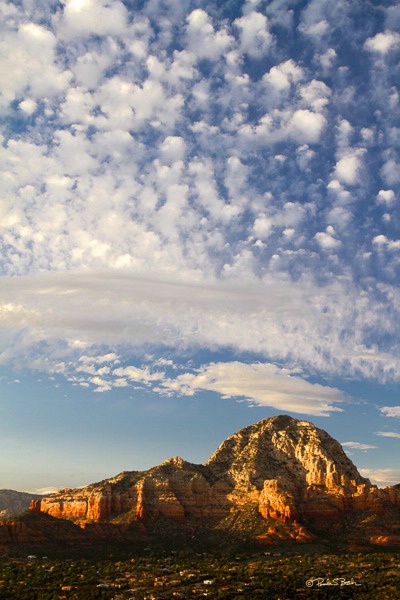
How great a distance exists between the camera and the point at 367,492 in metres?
167

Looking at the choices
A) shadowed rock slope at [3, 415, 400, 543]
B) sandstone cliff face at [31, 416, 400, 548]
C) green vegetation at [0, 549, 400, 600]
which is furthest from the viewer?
sandstone cliff face at [31, 416, 400, 548]

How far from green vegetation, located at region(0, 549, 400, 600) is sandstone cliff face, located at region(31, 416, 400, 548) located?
41034 mm

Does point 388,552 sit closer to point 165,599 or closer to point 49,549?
point 165,599

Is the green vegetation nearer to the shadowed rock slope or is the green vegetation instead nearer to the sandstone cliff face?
the shadowed rock slope

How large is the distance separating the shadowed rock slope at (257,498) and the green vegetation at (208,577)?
32856 millimetres

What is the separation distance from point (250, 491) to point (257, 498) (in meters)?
4.21

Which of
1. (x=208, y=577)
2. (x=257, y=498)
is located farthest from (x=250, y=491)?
(x=208, y=577)

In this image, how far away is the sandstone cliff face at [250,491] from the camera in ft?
538

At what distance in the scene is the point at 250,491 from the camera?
171875mm

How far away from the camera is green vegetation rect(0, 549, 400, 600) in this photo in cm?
8531

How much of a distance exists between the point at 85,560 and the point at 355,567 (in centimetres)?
6643

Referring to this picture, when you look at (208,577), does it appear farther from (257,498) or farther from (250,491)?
(250,491)

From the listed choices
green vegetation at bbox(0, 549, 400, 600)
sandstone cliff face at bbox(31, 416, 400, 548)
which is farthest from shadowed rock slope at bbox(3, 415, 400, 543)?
green vegetation at bbox(0, 549, 400, 600)

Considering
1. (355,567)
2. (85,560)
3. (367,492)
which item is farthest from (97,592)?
(367,492)
